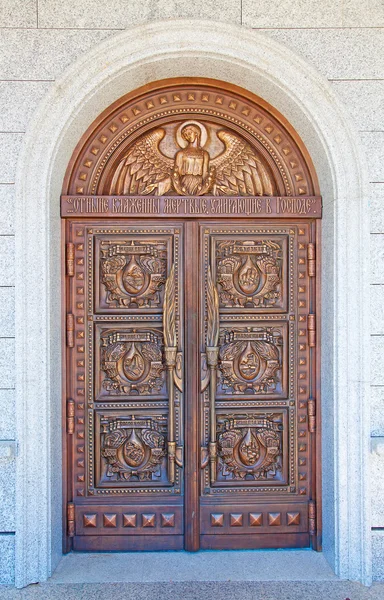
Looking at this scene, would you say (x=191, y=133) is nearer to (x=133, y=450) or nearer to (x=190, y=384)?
(x=190, y=384)

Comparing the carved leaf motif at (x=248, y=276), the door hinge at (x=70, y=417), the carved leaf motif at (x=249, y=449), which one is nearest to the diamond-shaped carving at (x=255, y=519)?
the carved leaf motif at (x=249, y=449)

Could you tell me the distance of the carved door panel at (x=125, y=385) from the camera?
4.18 meters

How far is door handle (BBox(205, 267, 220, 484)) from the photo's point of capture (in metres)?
4.18

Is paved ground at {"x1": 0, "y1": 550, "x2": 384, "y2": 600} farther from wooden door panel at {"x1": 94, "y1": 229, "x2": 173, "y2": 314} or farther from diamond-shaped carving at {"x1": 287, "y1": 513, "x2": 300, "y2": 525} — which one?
wooden door panel at {"x1": 94, "y1": 229, "x2": 173, "y2": 314}

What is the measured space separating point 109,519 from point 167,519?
0.47 metres

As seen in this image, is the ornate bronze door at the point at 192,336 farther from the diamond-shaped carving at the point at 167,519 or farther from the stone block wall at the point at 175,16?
the stone block wall at the point at 175,16

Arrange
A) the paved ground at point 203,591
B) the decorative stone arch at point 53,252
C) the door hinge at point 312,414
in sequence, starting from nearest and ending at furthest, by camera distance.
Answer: the paved ground at point 203,591
the decorative stone arch at point 53,252
the door hinge at point 312,414

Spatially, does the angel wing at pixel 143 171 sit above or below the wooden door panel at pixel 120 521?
above

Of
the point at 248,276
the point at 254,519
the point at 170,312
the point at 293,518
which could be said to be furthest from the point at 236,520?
the point at 248,276

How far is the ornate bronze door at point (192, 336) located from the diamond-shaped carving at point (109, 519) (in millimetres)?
11

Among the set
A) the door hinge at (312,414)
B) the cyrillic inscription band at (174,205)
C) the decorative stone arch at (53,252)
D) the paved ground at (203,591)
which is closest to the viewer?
the paved ground at (203,591)

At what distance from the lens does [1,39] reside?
12.5ft

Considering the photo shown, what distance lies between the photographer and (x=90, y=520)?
418cm

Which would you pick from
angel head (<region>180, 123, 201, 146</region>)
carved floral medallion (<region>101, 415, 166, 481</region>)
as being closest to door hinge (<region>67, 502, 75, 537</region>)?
carved floral medallion (<region>101, 415, 166, 481</region>)
